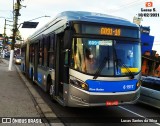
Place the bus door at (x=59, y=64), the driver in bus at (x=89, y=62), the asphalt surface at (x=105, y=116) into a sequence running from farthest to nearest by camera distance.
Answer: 1. the bus door at (x=59, y=64)
2. the asphalt surface at (x=105, y=116)
3. the driver in bus at (x=89, y=62)

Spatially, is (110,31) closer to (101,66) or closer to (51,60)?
(101,66)

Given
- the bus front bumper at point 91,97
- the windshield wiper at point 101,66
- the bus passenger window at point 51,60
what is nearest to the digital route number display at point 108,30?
the windshield wiper at point 101,66

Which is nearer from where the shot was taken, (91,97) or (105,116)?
(91,97)

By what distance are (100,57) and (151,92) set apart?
14.3ft

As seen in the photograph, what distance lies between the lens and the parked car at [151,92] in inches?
488

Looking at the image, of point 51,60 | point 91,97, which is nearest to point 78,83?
point 91,97

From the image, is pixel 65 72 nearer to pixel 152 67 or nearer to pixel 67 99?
pixel 67 99

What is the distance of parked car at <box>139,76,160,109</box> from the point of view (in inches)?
488

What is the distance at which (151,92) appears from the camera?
41.9 ft

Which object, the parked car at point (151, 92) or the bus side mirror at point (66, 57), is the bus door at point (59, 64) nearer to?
the bus side mirror at point (66, 57)

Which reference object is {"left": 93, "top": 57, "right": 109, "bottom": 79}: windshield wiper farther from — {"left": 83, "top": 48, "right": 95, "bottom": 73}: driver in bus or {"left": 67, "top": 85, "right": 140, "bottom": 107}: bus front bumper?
{"left": 67, "top": 85, "right": 140, "bottom": 107}: bus front bumper

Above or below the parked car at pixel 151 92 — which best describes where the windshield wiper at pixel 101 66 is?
above

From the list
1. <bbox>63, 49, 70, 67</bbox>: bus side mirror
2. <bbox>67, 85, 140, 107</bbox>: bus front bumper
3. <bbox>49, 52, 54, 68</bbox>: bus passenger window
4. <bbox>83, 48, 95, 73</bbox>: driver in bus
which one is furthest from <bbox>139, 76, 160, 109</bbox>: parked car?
<bbox>63, 49, 70, 67</bbox>: bus side mirror

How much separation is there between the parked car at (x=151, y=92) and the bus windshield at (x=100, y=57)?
11.0ft
